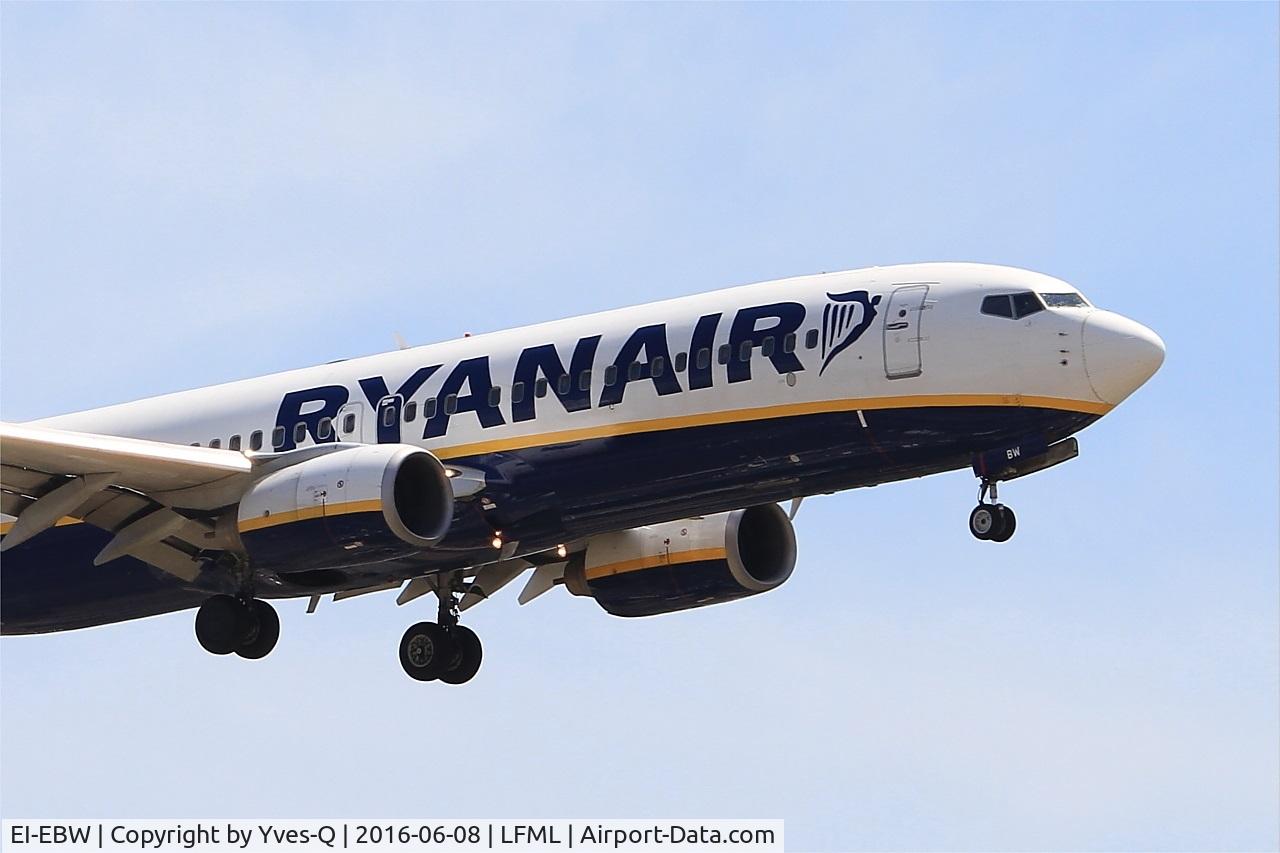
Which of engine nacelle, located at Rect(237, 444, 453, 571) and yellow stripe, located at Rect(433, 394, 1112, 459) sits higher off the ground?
yellow stripe, located at Rect(433, 394, 1112, 459)

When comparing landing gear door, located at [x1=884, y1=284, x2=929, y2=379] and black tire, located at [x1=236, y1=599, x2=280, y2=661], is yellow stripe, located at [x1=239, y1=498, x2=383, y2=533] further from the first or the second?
landing gear door, located at [x1=884, y1=284, x2=929, y2=379]

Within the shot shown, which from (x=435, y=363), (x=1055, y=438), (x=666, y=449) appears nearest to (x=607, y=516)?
(x=666, y=449)

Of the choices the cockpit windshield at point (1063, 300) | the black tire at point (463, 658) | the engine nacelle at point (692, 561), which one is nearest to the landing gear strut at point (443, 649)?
the black tire at point (463, 658)

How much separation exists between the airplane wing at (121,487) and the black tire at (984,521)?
37.2ft

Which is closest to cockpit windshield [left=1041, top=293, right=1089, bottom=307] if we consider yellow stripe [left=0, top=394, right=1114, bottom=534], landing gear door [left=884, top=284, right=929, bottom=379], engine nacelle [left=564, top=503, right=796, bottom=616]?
yellow stripe [left=0, top=394, right=1114, bottom=534]

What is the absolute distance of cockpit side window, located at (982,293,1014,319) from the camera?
3625 centimetres

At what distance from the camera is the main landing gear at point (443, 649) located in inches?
1704

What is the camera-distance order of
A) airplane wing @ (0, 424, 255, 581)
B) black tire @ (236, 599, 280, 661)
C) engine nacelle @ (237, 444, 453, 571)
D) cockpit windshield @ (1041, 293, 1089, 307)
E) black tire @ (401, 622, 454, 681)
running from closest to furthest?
cockpit windshield @ (1041, 293, 1089, 307)
engine nacelle @ (237, 444, 453, 571)
airplane wing @ (0, 424, 255, 581)
black tire @ (236, 599, 280, 661)
black tire @ (401, 622, 454, 681)

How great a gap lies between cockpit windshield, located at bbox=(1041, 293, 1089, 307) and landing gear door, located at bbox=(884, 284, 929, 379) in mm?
1780

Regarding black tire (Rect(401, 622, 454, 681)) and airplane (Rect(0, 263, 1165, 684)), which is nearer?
airplane (Rect(0, 263, 1165, 684))

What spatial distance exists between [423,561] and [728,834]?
6.94 m

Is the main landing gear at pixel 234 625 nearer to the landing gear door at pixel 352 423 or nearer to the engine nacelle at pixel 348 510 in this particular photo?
the engine nacelle at pixel 348 510

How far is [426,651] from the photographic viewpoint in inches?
1706

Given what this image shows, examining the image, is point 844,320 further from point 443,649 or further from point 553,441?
point 443,649
